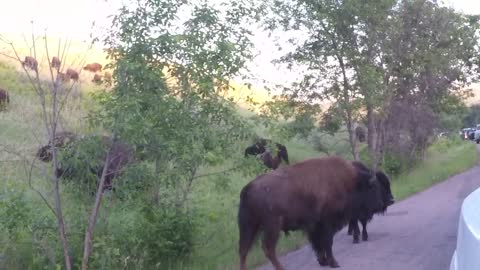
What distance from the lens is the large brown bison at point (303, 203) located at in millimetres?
8992

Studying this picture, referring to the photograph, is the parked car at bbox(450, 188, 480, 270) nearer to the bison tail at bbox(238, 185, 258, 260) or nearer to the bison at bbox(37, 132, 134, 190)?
the bison at bbox(37, 132, 134, 190)

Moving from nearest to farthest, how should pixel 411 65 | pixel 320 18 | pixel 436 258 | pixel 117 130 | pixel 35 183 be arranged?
1. pixel 117 130
2. pixel 436 258
3. pixel 35 183
4. pixel 320 18
5. pixel 411 65

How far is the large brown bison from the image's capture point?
29.5ft

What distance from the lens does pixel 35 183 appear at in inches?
411

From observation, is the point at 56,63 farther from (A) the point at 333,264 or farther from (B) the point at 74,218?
(A) the point at 333,264

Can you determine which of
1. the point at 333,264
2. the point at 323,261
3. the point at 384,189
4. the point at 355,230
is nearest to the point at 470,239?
the point at 333,264

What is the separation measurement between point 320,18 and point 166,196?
8827mm

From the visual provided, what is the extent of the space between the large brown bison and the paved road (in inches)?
22.8

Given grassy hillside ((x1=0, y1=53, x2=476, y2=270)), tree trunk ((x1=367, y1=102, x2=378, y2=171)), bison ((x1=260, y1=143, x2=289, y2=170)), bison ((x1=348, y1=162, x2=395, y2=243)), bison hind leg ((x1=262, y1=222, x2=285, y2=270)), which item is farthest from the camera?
tree trunk ((x1=367, y1=102, x2=378, y2=171))

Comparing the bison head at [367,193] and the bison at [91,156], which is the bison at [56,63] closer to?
the bison at [91,156]

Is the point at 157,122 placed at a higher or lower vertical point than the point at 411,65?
lower

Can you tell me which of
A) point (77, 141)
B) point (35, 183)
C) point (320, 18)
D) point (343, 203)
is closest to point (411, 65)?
point (320, 18)

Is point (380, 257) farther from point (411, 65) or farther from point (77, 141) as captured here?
point (411, 65)

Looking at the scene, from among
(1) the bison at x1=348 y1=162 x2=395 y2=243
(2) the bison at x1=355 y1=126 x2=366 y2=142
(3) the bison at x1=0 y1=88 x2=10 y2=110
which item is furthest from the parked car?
(3) the bison at x1=0 y1=88 x2=10 y2=110
